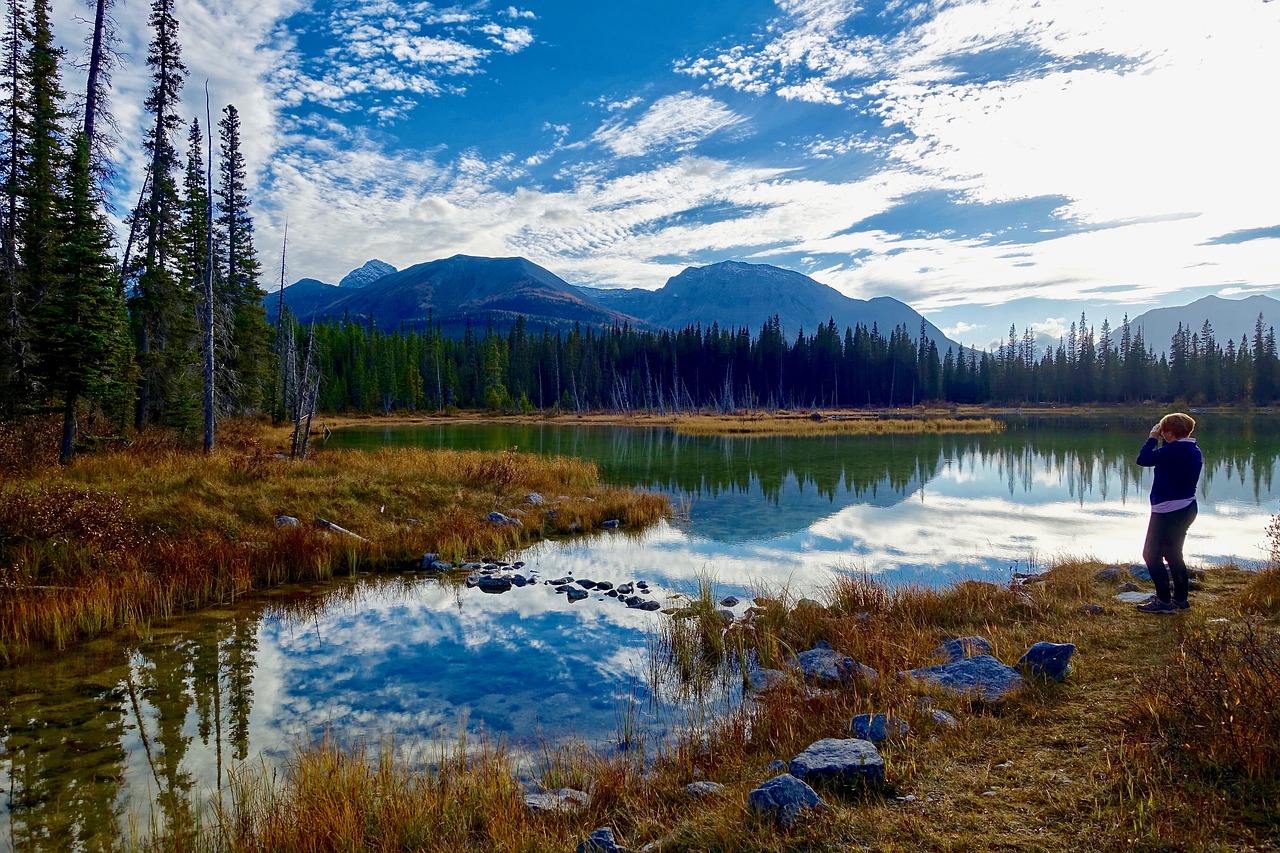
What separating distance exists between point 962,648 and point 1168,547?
370 cm

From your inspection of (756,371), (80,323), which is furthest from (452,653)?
(756,371)

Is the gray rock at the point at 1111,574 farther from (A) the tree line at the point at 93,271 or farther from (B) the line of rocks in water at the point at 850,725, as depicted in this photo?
(A) the tree line at the point at 93,271

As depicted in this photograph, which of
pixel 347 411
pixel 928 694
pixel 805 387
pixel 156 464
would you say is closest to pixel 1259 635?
pixel 928 694

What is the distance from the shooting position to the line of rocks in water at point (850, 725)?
4.48 metres

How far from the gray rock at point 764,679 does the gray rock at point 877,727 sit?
6.22 feet

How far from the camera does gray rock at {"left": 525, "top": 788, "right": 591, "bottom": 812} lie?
5160mm

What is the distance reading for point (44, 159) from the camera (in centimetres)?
2231

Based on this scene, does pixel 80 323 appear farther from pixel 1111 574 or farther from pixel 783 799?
pixel 1111 574

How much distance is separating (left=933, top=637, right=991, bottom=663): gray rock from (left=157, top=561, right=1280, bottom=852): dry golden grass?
0.29 m

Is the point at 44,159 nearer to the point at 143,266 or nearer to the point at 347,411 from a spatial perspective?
the point at 143,266

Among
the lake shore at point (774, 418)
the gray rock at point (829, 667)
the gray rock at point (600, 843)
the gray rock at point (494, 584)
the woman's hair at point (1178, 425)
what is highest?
the woman's hair at point (1178, 425)

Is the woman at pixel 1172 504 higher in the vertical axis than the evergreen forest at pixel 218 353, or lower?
lower

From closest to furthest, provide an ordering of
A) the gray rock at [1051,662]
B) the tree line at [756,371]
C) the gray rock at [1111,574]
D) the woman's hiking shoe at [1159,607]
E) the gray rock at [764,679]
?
the gray rock at [1051,662] → the gray rock at [764,679] → the woman's hiking shoe at [1159,607] → the gray rock at [1111,574] → the tree line at [756,371]

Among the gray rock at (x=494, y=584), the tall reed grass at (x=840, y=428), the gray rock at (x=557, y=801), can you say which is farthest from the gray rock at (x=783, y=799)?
the tall reed grass at (x=840, y=428)
